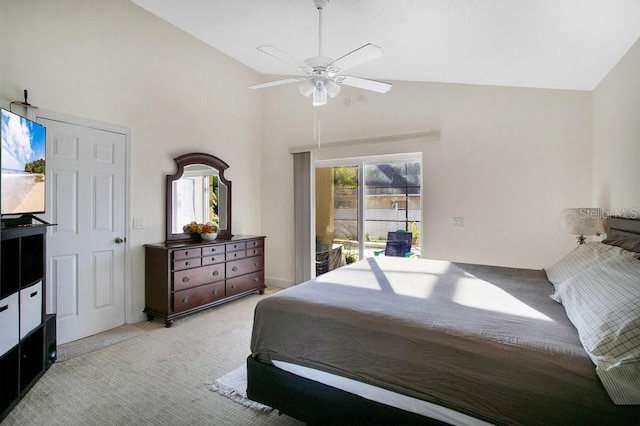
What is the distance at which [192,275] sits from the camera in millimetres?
3656

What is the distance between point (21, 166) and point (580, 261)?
12.2ft

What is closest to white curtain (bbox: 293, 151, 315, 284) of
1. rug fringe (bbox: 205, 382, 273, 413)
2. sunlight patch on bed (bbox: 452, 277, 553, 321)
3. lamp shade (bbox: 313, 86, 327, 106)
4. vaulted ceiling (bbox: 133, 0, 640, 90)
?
vaulted ceiling (bbox: 133, 0, 640, 90)

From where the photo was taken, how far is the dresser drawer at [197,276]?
11.5ft

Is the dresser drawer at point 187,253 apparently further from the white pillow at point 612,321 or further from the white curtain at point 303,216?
the white pillow at point 612,321

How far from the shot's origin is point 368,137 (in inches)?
172

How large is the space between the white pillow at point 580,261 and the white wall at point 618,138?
497 millimetres

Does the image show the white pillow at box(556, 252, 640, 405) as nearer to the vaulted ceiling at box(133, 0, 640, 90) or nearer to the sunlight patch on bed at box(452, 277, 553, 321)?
the sunlight patch on bed at box(452, 277, 553, 321)

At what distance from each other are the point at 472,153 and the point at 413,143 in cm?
69

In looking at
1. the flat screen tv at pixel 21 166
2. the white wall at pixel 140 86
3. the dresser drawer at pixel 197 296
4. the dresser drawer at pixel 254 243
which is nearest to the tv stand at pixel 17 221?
the flat screen tv at pixel 21 166

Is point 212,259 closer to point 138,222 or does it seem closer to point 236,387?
point 138,222

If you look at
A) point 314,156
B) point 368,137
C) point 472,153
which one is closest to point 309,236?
point 314,156

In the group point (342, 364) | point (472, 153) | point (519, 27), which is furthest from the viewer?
point (472, 153)

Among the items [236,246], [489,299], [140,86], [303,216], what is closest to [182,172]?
[140,86]

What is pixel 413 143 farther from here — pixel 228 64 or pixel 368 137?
pixel 228 64
